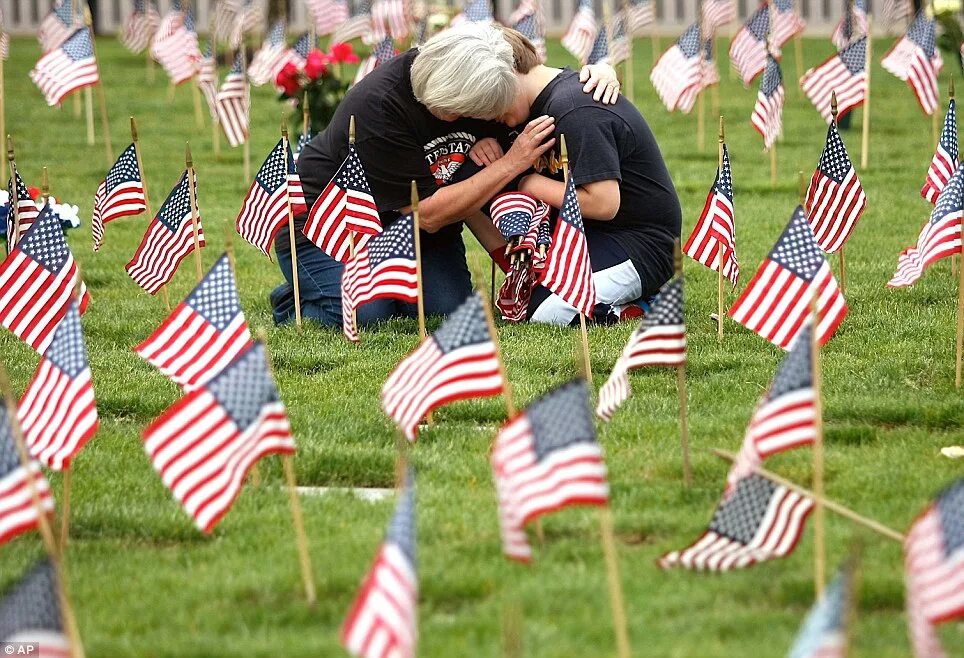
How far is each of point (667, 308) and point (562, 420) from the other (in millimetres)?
1243

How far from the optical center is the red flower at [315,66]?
12516mm

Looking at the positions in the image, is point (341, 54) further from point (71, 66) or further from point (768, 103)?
point (768, 103)

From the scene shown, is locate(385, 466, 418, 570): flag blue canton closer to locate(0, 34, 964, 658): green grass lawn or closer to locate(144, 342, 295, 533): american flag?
locate(0, 34, 964, 658): green grass lawn

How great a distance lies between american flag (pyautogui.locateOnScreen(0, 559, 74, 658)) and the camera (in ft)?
11.1

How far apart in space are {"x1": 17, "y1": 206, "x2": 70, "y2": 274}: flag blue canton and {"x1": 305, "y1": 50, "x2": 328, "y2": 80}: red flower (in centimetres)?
612

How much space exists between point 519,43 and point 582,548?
355cm

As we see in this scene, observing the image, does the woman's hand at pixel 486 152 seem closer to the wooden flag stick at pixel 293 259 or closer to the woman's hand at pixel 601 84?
the woman's hand at pixel 601 84

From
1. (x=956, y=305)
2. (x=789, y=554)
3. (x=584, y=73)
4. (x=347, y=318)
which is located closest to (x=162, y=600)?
(x=789, y=554)

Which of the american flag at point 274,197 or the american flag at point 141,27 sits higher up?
the american flag at point 274,197

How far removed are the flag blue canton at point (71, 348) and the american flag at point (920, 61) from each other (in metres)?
8.12

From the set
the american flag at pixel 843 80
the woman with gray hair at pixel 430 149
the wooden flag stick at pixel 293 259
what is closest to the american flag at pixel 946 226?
→ the woman with gray hair at pixel 430 149

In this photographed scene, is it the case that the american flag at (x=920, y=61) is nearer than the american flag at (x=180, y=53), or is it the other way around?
the american flag at (x=920, y=61)

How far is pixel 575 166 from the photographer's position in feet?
24.8

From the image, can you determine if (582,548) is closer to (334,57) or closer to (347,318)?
(347,318)
